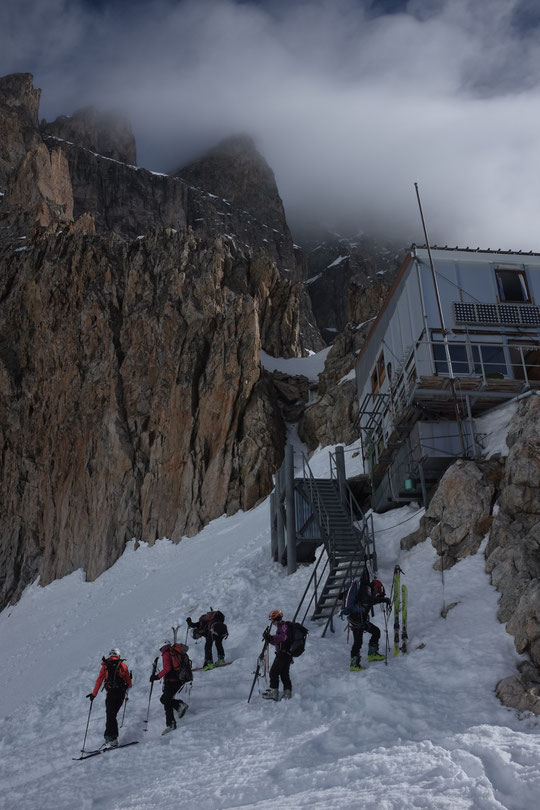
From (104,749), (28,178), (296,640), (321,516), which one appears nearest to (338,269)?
(28,178)

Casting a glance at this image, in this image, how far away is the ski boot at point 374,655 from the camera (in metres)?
12.1

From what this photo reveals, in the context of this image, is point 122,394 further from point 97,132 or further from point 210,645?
point 97,132

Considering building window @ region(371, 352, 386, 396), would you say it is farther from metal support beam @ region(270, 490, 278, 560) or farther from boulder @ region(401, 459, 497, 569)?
boulder @ region(401, 459, 497, 569)

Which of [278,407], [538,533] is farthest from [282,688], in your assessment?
[278,407]

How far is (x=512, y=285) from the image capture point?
2233 cm

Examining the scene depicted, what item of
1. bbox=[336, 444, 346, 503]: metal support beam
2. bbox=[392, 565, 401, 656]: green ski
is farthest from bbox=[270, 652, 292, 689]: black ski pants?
bbox=[336, 444, 346, 503]: metal support beam

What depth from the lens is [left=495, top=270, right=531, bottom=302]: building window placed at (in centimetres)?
2209

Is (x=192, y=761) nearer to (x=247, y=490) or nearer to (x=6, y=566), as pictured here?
(x=247, y=490)

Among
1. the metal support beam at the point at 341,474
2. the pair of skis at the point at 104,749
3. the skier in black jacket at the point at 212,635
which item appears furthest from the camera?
the metal support beam at the point at 341,474

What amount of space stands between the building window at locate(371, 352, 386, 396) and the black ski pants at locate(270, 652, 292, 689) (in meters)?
15.7

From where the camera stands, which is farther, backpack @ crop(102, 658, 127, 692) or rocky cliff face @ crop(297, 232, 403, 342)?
rocky cliff face @ crop(297, 232, 403, 342)

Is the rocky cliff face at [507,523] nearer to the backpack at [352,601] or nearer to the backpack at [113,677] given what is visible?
the backpack at [352,601]

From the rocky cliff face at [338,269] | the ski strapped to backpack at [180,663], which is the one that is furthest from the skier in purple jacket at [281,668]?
the rocky cliff face at [338,269]

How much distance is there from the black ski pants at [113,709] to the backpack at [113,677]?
0.08 m
